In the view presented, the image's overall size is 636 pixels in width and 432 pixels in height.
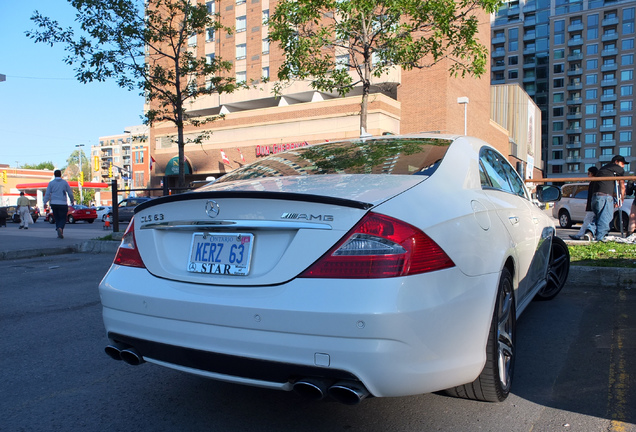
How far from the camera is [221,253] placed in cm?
241

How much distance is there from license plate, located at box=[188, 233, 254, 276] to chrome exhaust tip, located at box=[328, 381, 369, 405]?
617 mm

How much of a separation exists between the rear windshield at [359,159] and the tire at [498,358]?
30.1 inches

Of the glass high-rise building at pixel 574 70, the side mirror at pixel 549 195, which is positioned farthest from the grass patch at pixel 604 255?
the glass high-rise building at pixel 574 70

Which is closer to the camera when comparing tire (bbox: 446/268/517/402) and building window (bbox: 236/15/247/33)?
tire (bbox: 446/268/517/402)

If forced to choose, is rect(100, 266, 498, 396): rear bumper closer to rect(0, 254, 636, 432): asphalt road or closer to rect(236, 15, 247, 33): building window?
rect(0, 254, 636, 432): asphalt road

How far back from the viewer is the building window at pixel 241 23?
1741 inches

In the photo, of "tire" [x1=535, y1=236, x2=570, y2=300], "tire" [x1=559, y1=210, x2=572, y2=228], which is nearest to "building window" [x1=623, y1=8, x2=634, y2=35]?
"tire" [x1=559, y1=210, x2=572, y2=228]

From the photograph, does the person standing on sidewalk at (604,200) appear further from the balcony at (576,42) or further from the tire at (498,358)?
the balcony at (576,42)

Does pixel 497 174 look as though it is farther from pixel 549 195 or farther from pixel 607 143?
pixel 607 143

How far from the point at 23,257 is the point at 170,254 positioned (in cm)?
917

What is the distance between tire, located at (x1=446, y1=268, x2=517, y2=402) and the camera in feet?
8.64

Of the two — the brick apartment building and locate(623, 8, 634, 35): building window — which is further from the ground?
locate(623, 8, 634, 35): building window

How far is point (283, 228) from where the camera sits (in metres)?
2.28

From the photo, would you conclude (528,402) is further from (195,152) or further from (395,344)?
(195,152)
